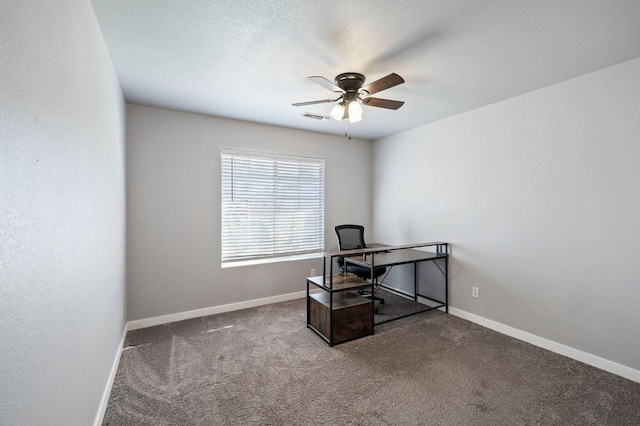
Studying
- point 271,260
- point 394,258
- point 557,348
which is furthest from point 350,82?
point 557,348

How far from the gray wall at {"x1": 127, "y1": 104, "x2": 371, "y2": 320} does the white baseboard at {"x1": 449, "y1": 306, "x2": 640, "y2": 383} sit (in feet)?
7.85

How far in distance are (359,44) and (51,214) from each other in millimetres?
2037

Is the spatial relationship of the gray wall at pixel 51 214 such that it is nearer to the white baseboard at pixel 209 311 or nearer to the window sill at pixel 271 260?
the white baseboard at pixel 209 311

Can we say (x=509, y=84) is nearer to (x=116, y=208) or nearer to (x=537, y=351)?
(x=537, y=351)

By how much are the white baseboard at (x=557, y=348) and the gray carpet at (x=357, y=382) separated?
68 mm

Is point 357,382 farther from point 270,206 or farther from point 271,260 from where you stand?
point 270,206

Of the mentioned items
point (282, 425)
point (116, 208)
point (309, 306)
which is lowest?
point (282, 425)

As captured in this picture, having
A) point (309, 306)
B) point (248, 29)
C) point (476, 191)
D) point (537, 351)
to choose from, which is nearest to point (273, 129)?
point (248, 29)

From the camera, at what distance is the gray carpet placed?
191cm

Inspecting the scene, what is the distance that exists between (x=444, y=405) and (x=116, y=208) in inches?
120

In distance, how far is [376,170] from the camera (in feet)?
16.1

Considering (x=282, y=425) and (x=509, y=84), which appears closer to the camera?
(x=282, y=425)

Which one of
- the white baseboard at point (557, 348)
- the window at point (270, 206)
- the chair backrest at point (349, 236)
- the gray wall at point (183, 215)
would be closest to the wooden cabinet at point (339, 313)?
the chair backrest at point (349, 236)

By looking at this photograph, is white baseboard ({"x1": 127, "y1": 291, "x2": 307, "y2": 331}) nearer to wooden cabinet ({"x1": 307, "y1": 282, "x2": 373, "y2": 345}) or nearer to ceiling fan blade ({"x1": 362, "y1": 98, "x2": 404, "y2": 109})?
wooden cabinet ({"x1": 307, "y1": 282, "x2": 373, "y2": 345})
